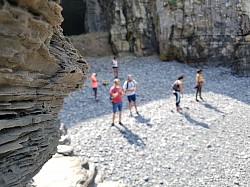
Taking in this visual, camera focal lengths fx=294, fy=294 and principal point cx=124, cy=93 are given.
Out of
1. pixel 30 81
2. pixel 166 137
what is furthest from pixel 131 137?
pixel 30 81

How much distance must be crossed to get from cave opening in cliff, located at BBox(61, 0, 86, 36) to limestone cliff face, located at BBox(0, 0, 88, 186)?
2733cm

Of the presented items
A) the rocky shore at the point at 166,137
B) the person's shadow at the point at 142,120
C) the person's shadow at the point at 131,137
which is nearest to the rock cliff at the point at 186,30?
the rocky shore at the point at 166,137

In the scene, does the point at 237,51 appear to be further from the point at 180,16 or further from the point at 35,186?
the point at 35,186

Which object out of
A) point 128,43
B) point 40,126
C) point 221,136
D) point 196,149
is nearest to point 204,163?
point 196,149

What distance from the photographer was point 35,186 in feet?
23.0

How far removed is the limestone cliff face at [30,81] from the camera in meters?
3.60

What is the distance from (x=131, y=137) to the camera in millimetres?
11219

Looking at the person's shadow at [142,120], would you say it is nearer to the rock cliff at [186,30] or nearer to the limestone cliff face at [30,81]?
the limestone cliff face at [30,81]

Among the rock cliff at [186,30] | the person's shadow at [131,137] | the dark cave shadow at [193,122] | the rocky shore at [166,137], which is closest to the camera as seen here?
the rocky shore at [166,137]

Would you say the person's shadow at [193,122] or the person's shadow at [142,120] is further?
the person's shadow at [193,122]

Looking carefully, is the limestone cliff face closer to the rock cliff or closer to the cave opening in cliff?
the rock cliff

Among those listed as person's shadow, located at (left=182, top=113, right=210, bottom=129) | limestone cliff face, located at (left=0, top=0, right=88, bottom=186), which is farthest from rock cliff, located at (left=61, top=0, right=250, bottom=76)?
limestone cliff face, located at (left=0, top=0, right=88, bottom=186)

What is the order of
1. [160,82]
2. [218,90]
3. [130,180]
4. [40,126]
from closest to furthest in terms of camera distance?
[40,126] → [130,180] → [218,90] → [160,82]

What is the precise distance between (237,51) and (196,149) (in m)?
14.6
